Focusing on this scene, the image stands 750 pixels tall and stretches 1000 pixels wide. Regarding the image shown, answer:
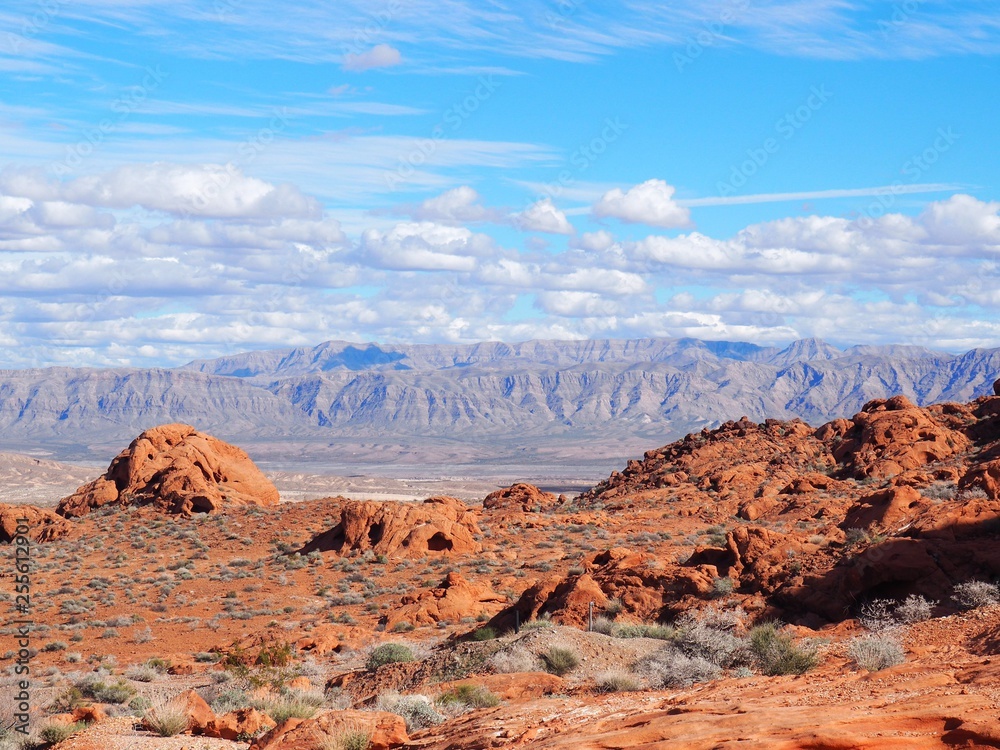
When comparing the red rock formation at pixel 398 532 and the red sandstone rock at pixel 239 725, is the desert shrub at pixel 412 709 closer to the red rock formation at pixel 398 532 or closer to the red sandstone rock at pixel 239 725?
the red sandstone rock at pixel 239 725

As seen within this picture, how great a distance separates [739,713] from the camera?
30.7 ft

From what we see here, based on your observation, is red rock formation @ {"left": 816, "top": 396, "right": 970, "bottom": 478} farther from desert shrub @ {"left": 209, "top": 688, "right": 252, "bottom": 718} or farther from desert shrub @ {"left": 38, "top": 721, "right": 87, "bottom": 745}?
desert shrub @ {"left": 38, "top": 721, "right": 87, "bottom": 745}

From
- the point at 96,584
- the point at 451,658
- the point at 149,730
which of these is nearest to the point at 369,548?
the point at 96,584

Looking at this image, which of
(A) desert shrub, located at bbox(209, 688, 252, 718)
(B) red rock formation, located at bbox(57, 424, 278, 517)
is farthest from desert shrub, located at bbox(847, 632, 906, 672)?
(B) red rock formation, located at bbox(57, 424, 278, 517)

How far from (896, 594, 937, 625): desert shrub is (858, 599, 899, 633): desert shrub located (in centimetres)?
15

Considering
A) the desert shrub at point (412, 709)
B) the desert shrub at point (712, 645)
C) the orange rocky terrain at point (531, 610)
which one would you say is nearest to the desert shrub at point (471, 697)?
the orange rocky terrain at point (531, 610)

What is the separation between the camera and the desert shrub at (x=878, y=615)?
53.3ft

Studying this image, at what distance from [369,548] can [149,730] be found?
2252 cm

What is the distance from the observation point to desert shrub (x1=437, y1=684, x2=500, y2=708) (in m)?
13.5

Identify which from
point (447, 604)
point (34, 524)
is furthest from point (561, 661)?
point (34, 524)

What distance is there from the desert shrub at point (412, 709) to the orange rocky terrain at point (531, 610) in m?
0.05

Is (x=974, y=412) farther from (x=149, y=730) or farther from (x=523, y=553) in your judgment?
(x=149, y=730)

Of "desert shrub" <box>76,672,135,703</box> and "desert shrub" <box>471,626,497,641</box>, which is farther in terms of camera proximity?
"desert shrub" <box>471,626,497,641</box>

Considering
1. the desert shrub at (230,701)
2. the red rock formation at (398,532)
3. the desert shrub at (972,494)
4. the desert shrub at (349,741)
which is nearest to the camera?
the desert shrub at (349,741)
